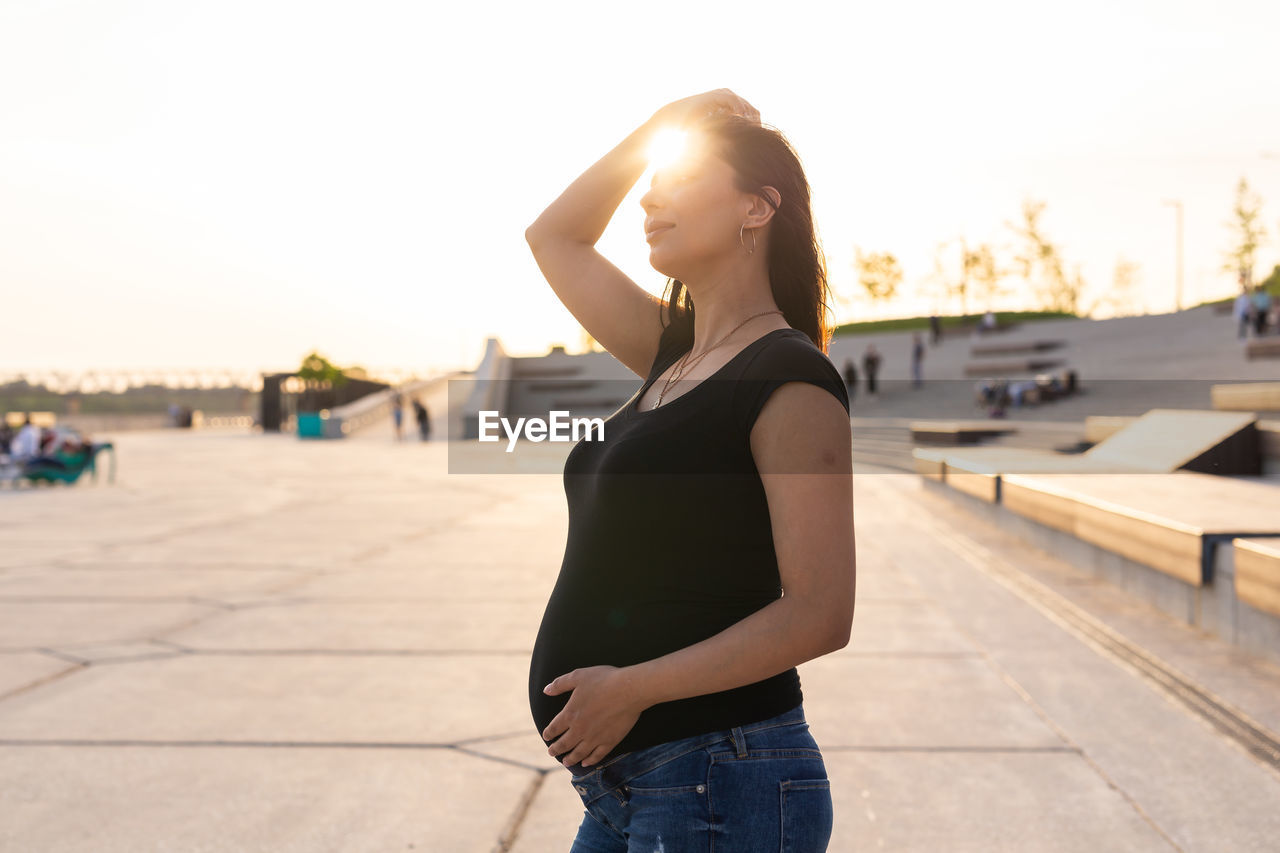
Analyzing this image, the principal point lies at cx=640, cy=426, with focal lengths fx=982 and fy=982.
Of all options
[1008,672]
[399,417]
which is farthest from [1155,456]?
[399,417]

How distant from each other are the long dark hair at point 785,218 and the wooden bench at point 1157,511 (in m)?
4.72

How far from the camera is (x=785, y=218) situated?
58.4 inches

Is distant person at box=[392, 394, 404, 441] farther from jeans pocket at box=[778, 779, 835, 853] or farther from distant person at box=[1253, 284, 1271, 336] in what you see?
jeans pocket at box=[778, 779, 835, 853]

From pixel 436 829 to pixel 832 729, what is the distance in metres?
1.73

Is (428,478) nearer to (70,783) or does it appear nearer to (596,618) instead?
(70,783)

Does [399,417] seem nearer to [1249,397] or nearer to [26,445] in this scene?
[26,445]

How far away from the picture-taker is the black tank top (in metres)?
1.31

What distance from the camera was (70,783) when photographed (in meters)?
3.52

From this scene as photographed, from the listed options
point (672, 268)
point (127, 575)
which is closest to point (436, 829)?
point (672, 268)

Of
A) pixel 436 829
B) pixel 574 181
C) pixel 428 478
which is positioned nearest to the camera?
pixel 574 181

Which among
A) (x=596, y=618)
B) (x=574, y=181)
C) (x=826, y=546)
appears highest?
(x=574, y=181)

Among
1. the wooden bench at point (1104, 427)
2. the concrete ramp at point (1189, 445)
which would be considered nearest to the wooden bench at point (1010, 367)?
the wooden bench at point (1104, 427)

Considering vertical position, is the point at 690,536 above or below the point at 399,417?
above

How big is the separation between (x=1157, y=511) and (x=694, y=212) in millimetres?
5834
